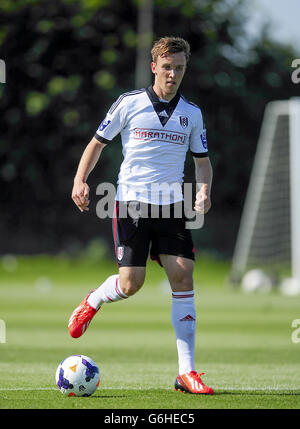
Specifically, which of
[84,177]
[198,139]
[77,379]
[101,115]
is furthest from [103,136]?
[101,115]

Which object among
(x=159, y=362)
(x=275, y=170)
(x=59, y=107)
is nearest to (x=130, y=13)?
(x=59, y=107)

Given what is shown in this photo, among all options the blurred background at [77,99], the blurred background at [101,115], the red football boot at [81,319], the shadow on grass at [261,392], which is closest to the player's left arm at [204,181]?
the red football boot at [81,319]

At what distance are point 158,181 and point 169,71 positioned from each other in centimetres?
86

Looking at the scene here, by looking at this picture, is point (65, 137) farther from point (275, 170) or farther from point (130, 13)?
point (275, 170)

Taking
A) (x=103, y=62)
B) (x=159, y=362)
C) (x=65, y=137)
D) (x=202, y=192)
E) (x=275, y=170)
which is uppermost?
(x=103, y=62)

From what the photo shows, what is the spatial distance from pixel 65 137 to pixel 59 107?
1.25m

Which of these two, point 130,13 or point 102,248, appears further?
point 130,13

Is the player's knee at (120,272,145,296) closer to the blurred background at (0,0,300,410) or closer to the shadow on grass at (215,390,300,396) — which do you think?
the shadow on grass at (215,390,300,396)

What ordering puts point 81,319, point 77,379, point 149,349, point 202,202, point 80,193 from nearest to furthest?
point 77,379, point 80,193, point 202,202, point 81,319, point 149,349

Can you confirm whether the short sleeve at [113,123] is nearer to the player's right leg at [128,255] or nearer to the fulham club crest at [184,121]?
the fulham club crest at [184,121]

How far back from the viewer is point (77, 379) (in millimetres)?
6652

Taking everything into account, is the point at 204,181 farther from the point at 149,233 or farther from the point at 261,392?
the point at 261,392

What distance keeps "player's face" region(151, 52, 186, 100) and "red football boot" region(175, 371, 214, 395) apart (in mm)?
2196

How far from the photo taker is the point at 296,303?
20.2 metres
